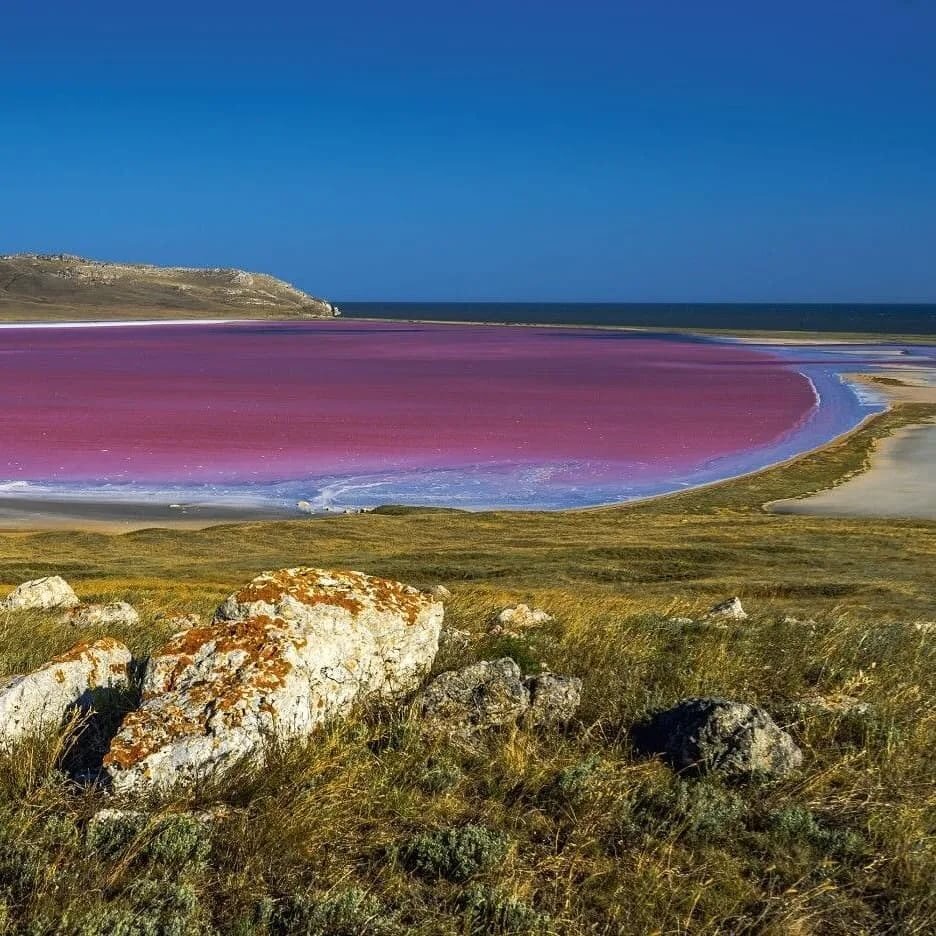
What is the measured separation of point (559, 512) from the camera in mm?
31062

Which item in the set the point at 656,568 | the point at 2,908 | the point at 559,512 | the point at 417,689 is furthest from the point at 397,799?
the point at 559,512

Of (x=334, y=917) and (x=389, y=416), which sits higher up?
(x=334, y=917)

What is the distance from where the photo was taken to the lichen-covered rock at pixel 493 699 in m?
5.51

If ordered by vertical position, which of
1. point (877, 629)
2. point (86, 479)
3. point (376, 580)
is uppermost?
point (376, 580)

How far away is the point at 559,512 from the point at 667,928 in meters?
27.3

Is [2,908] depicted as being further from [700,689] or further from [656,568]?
[656,568]

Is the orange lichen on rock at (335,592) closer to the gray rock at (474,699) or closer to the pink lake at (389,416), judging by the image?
the gray rock at (474,699)

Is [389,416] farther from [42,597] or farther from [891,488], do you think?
[42,597]

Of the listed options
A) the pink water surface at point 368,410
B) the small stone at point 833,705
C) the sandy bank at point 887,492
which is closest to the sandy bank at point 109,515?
the pink water surface at point 368,410

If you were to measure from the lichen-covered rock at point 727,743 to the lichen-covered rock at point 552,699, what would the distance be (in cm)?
55

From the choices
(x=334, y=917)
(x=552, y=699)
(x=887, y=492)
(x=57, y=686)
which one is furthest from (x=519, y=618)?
(x=887, y=492)

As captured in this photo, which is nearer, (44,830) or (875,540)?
(44,830)

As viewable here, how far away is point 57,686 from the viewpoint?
18.6 feet

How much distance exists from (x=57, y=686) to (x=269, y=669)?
1.47 meters
